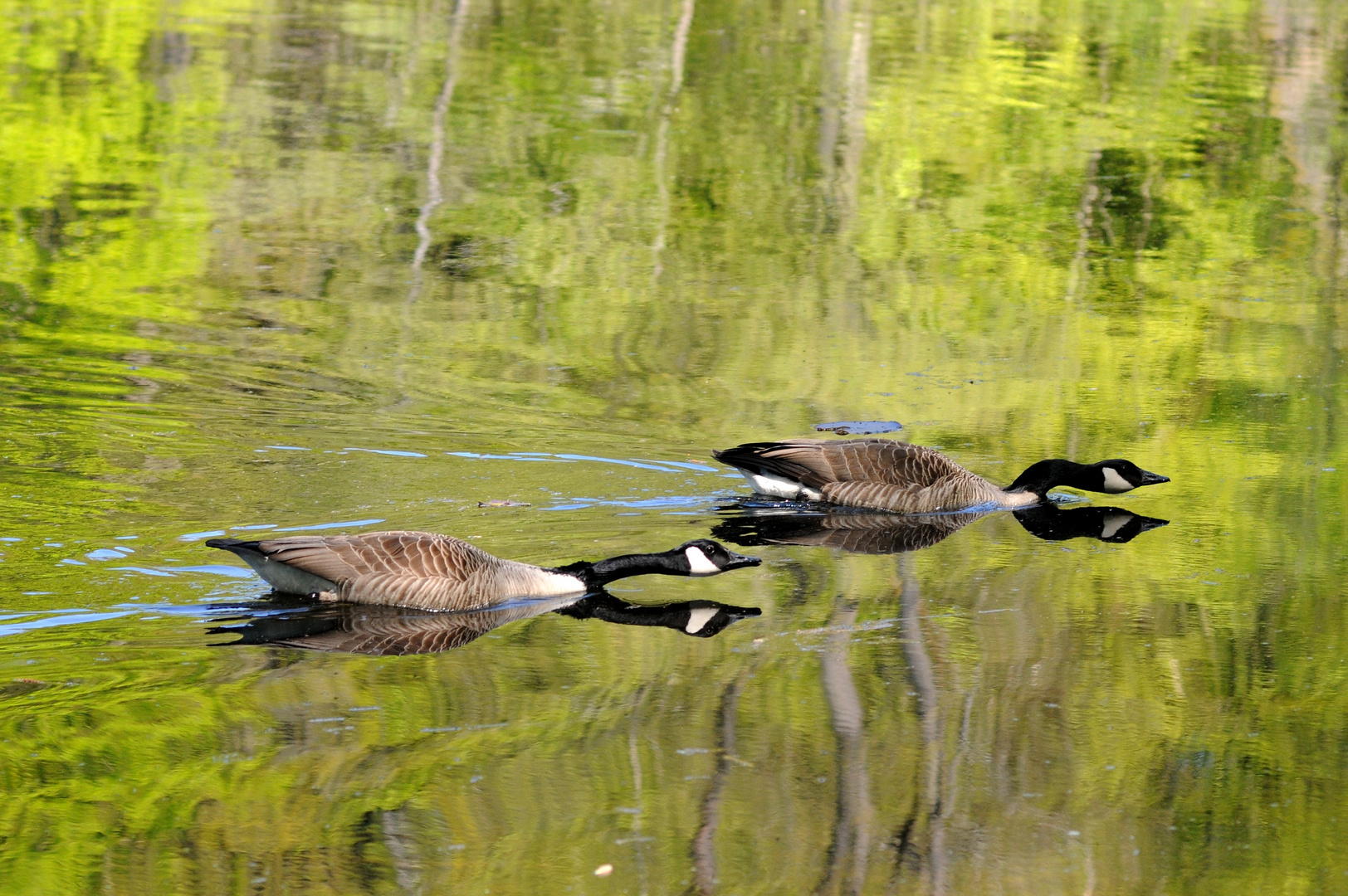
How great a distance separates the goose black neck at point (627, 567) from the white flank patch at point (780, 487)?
1.65m

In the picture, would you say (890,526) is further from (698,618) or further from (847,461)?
(698,618)

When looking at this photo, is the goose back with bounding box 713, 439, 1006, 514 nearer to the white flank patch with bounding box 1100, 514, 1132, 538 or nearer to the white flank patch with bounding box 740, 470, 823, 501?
the white flank patch with bounding box 740, 470, 823, 501

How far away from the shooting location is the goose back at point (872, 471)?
10406mm

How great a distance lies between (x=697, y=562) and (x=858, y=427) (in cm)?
346

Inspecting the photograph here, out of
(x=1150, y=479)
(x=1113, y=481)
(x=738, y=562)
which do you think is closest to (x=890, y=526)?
(x=1113, y=481)

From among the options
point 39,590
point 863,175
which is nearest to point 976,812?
point 39,590

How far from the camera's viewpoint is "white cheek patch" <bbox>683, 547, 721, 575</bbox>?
891cm

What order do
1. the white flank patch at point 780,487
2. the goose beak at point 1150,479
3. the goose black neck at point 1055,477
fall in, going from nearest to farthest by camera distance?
the white flank patch at point 780,487, the goose black neck at point 1055,477, the goose beak at point 1150,479

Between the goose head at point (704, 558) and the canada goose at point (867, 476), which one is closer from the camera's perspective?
the goose head at point (704, 558)

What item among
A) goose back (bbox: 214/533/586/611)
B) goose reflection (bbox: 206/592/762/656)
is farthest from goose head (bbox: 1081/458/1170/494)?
goose back (bbox: 214/533/586/611)

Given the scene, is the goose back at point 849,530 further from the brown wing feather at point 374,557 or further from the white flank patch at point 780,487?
the brown wing feather at point 374,557

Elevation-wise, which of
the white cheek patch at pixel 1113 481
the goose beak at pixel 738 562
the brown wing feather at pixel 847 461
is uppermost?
the brown wing feather at pixel 847 461

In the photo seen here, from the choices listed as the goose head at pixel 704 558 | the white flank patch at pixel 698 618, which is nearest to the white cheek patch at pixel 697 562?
the goose head at pixel 704 558

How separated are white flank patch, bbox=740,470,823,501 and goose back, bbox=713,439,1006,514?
3cm
